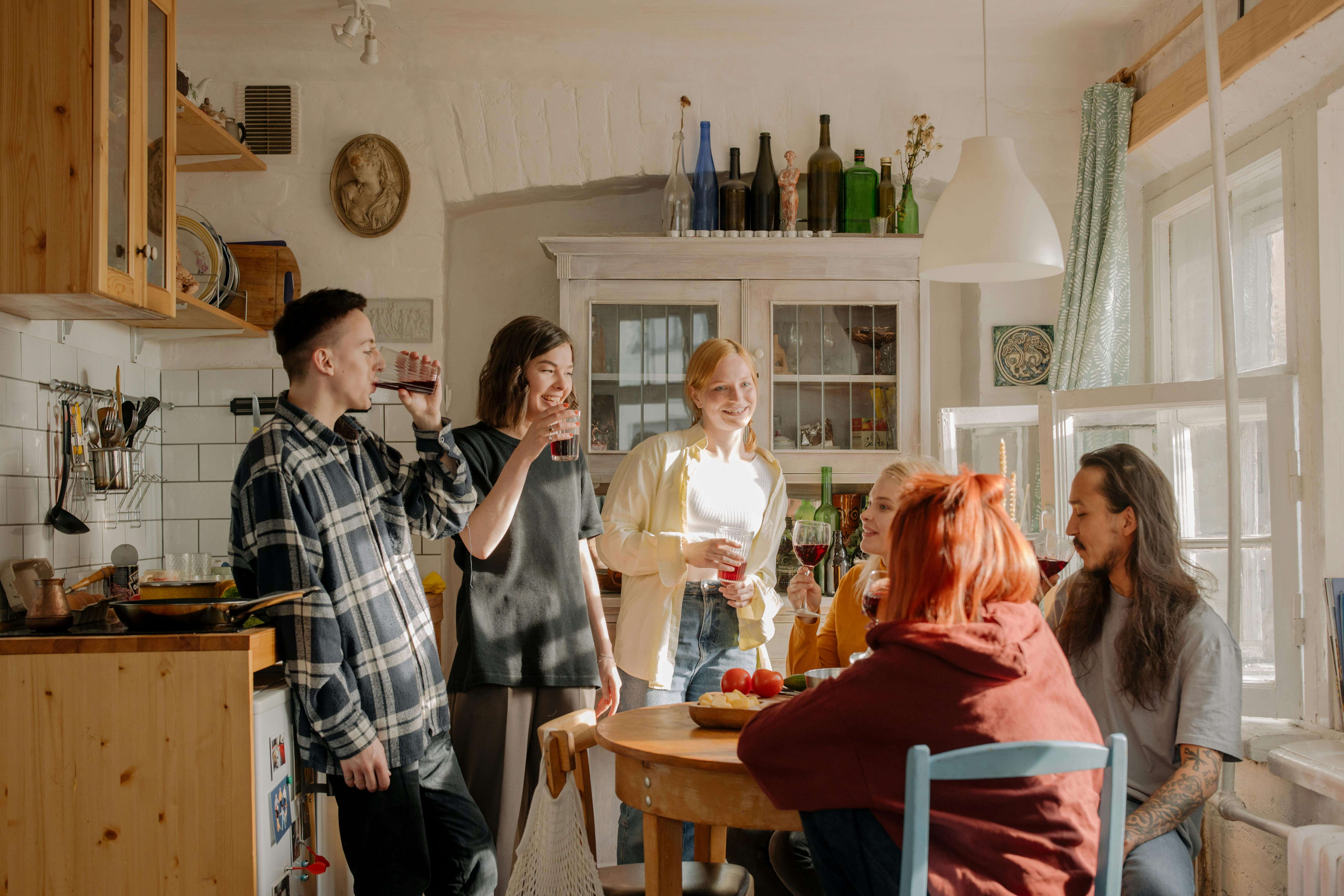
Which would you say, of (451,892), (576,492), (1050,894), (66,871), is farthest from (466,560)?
(1050,894)

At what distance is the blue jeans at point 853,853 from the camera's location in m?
1.34

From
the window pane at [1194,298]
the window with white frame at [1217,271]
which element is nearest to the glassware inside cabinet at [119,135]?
the window with white frame at [1217,271]

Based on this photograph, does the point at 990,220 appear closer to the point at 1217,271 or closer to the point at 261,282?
the point at 1217,271

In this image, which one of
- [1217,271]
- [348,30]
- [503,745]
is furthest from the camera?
[1217,271]

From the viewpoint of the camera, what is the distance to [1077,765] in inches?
49.8

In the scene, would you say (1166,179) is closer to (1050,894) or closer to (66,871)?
(1050,894)

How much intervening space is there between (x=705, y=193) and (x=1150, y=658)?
2147 mm

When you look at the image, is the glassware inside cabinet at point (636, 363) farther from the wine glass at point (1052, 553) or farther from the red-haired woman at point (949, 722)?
the red-haired woman at point (949, 722)

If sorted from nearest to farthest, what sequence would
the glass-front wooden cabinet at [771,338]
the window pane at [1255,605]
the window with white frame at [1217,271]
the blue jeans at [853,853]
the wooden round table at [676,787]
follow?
the blue jeans at [853,853], the wooden round table at [676,787], the window pane at [1255,605], the window with white frame at [1217,271], the glass-front wooden cabinet at [771,338]

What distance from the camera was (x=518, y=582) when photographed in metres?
2.17

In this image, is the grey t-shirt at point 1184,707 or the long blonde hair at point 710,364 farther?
the long blonde hair at point 710,364

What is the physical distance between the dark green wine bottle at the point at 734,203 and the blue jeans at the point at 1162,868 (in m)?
2.27

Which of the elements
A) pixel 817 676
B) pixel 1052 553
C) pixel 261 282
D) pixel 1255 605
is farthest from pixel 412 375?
pixel 1255 605

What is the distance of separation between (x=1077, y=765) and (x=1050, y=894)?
0.56ft
